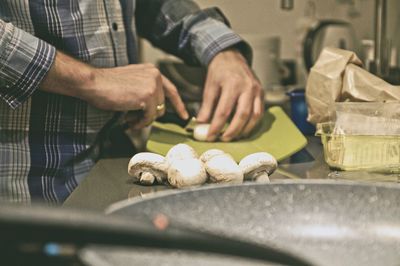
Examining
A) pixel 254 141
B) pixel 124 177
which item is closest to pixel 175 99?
pixel 254 141

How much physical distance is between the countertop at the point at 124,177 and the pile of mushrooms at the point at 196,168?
21mm

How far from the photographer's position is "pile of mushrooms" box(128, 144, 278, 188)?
0.77 m

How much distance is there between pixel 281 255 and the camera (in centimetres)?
31

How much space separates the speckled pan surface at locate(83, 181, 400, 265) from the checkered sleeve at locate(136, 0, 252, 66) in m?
0.71

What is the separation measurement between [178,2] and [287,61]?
3.68 ft

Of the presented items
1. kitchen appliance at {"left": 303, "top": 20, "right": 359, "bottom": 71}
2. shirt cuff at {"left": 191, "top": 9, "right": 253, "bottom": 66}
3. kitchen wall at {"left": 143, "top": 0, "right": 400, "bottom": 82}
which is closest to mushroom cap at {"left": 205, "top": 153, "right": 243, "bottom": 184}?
shirt cuff at {"left": 191, "top": 9, "right": 253, "bottom": 66}

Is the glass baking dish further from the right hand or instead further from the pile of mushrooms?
the right hand

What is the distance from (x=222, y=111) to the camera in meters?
1.15

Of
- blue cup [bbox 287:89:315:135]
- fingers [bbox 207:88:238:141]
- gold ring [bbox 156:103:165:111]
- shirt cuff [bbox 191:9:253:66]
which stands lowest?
blue cup [bbox 287:89:315:135]

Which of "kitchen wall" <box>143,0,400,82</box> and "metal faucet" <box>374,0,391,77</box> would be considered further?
"kitchen wall" <box>143,0,400,82</box>

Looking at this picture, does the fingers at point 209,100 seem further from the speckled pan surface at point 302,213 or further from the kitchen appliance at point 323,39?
the kitchen appliance at point 323,39

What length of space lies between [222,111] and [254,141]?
3.2 inches

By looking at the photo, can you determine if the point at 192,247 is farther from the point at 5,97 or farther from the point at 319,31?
the point at 319,31

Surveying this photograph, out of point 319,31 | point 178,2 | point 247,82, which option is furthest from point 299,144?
point 319,31
